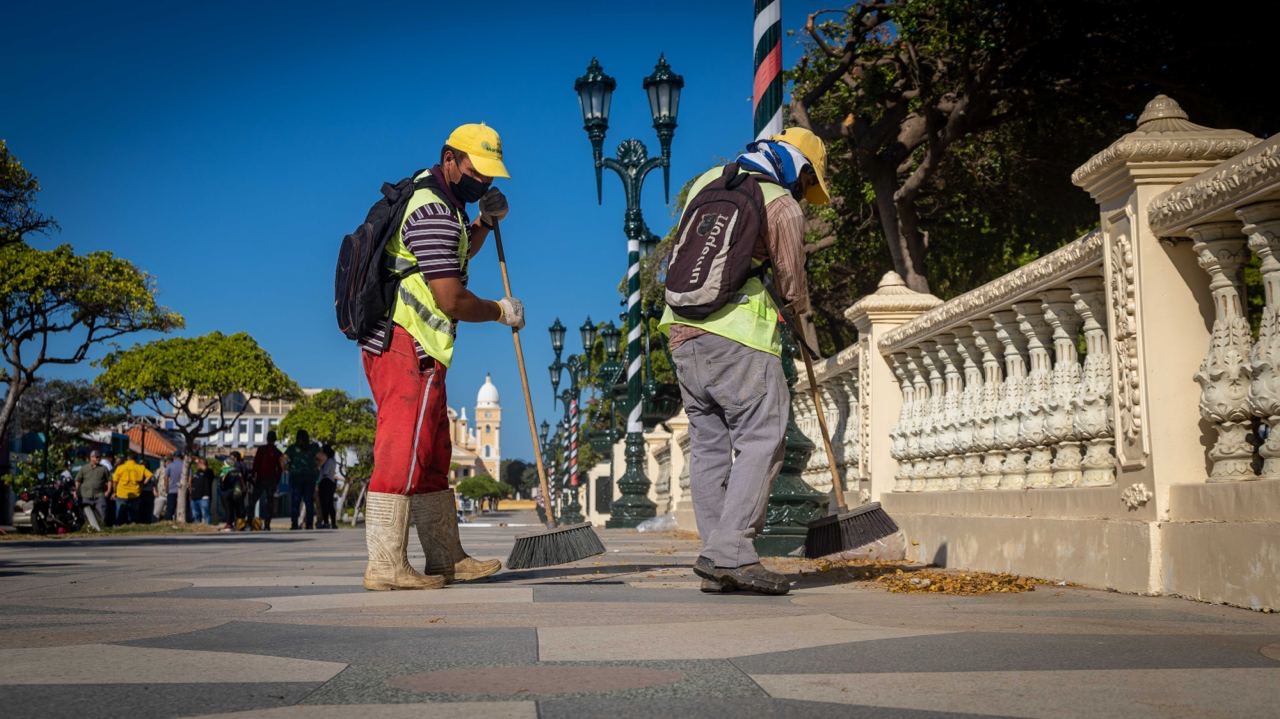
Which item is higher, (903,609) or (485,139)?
(485,139)

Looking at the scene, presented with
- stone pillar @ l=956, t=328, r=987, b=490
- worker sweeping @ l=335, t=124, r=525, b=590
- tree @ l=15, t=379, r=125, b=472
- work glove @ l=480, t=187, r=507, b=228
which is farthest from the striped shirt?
tree @ l=15, t=379, r=125, b=472

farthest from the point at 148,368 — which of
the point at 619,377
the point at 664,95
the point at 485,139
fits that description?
the point at 485,139

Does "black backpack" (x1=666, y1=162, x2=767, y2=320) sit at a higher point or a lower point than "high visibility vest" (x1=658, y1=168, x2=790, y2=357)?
higher

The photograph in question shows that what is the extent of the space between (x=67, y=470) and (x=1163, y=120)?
129ft

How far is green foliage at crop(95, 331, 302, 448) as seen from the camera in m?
49.4

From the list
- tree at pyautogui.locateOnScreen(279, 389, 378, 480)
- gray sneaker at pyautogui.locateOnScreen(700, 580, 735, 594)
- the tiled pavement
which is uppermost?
tree at pyautogui.locateOnScreen(279, 389, 378, 480)

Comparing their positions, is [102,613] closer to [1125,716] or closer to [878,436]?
[1125,716]

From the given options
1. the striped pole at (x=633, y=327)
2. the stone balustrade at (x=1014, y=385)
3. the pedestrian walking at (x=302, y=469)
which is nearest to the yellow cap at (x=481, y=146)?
the stone balustrade at (x=1014, y=385)

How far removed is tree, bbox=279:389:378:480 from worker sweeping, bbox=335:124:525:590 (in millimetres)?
66867

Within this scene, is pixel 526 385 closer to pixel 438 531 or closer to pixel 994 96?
pixel 438 531

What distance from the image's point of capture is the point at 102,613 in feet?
16.2

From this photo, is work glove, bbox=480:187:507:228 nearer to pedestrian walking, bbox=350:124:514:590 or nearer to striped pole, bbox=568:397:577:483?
pedestrian walking, bbox=350:124:514:590

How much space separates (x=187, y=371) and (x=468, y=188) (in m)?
46.2

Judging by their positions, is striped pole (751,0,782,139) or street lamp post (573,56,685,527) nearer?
striped pole (751,0,782,139)
